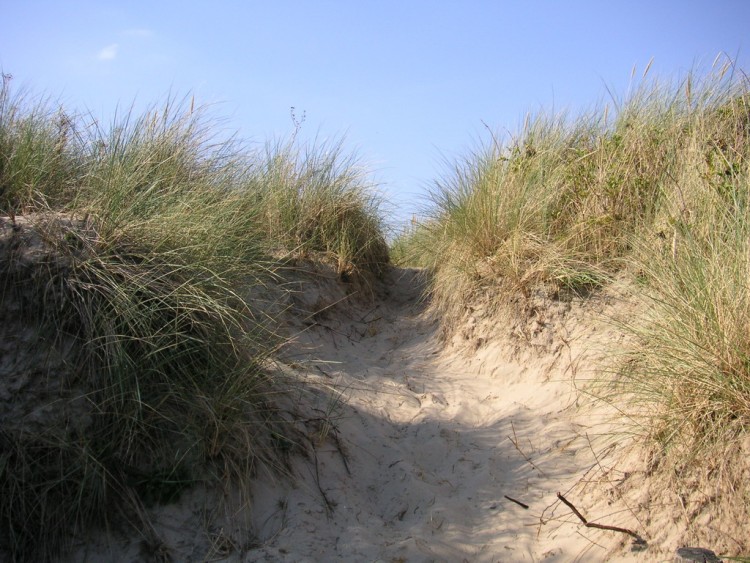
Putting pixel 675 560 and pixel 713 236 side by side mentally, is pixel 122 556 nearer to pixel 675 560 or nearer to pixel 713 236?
pixel 675 560

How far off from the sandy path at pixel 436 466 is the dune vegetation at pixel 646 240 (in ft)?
1.71

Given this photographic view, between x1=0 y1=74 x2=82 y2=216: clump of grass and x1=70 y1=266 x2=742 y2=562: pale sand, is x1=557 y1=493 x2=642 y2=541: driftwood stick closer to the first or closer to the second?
x1=70 y1=266 x2=742 y2=562: pale sand

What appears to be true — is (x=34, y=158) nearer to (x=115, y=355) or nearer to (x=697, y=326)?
(x=115, y=355)

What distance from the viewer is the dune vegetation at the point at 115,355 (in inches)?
122

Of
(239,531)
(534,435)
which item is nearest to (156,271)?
(239,531)

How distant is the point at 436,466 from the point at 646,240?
2.18 metres

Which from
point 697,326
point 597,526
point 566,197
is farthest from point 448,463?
point 566,197

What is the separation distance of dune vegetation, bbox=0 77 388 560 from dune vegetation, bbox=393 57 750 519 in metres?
2.14

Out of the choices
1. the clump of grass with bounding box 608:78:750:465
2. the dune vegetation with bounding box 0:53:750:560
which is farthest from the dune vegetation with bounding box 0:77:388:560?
the clump of grass with bounding box 608:78:750:465

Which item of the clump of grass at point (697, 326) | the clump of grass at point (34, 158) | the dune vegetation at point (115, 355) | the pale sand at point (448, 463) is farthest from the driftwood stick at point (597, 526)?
the clump of grass at point (34, 158)

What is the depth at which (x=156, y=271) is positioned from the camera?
11.8 feet

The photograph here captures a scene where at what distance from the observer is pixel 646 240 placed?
180 inches

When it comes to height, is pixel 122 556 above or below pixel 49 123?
below

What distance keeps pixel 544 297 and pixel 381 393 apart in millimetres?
1491
